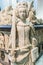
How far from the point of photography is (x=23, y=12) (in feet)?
5.98

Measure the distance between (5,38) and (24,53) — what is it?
254 millimetres

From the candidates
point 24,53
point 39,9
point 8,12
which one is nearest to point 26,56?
point 24,53

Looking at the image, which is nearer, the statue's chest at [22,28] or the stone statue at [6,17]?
the statue's chest at [22,28]

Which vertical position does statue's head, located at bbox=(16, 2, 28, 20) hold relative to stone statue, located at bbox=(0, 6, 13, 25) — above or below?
above

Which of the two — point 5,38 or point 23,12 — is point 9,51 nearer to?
point 5,38

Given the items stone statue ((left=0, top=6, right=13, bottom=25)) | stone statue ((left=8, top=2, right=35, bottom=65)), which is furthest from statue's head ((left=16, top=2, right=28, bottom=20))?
stone statue ((left=0, top=6, right=13, bottom=25))

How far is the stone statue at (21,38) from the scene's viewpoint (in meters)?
1.76

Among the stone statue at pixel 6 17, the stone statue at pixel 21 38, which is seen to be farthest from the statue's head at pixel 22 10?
the stone statue at pixel 6 17

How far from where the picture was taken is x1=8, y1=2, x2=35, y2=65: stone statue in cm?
176

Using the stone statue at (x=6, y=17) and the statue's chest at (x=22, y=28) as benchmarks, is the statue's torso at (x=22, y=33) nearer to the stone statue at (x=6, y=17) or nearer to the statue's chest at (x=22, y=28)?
the statue's chest at (x=22, y=28)

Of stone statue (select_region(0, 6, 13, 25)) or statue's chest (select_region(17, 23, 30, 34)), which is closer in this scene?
statue's chest (select_region(17, 23, 30, 34))

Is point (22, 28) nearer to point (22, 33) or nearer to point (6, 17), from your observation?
point (22, 33)

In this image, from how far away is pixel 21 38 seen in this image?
180 cm

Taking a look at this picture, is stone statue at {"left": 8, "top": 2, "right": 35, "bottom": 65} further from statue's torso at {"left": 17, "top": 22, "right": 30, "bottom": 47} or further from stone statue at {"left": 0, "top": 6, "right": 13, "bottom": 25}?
stone statue at {"left": 0, "top": 6, "right": 13, "bottom": 25}
